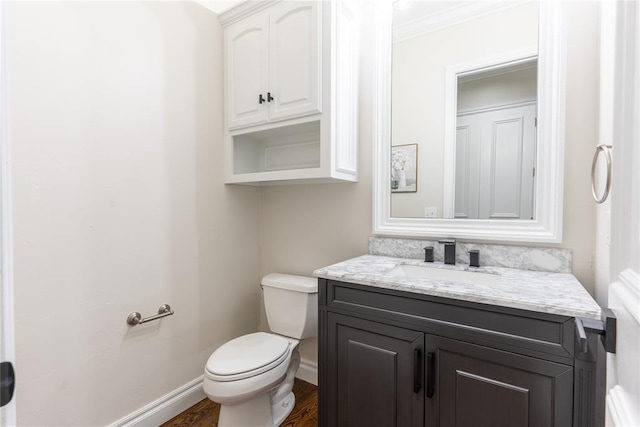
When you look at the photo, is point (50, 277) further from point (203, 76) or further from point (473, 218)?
point (473, 218)

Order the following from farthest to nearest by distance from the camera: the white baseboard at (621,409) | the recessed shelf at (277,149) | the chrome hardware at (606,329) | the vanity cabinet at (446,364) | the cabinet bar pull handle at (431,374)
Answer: the recessed shelf at (277,149) < the cabinet bar pull handle at (431,374) < the vanity cabinet at (446,364) < the chrome hardware at (606,329) < the white baseboard at (621,409)

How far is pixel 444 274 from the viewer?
148 centimetres

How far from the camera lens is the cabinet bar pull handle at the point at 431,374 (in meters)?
1.10

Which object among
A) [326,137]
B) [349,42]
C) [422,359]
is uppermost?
[349,42]

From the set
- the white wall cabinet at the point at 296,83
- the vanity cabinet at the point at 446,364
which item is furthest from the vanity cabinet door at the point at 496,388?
the white wall cabinet at the point at 296,83

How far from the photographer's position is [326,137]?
1589mm

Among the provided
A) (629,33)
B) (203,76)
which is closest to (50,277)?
(203,76)

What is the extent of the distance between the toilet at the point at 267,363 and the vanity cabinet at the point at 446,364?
30 centimetres

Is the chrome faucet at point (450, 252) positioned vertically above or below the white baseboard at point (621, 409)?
above

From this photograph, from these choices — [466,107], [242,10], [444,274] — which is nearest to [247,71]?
[242,10]

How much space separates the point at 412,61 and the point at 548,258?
124 centimetres

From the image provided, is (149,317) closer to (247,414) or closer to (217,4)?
(247,414)

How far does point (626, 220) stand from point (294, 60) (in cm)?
161

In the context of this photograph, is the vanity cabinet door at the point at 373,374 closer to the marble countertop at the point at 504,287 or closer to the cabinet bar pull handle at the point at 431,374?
the cabinet bar pull handle at the point at 431,374
